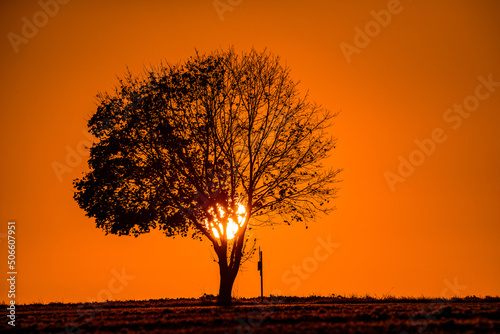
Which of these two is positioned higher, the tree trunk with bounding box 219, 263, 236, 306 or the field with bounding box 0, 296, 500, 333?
the tree trunk with bounding box 219, 263, 236, 306

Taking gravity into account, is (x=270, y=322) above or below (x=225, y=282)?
below

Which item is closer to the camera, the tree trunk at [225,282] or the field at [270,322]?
the field at [270,322]

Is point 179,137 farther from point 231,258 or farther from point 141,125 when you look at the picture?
point 231,258

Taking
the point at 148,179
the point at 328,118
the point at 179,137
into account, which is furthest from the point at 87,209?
the point at 328,118

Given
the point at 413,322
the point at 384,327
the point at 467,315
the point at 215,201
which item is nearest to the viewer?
the point at 384,327

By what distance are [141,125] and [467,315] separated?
2336cm

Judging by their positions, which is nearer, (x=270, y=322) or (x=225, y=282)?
(x=270, y=322)

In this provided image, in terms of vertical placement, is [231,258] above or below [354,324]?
above

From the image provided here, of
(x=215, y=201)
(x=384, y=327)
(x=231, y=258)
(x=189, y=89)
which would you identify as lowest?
(x=384, y=327)

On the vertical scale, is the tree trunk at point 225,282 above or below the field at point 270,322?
above

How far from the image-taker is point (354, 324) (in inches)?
851

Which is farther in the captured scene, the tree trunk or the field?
the tree trunk

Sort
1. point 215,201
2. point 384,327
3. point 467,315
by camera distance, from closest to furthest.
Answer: point 384,327
point 467,315
point 215,201

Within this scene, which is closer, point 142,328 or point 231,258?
point 142,328
